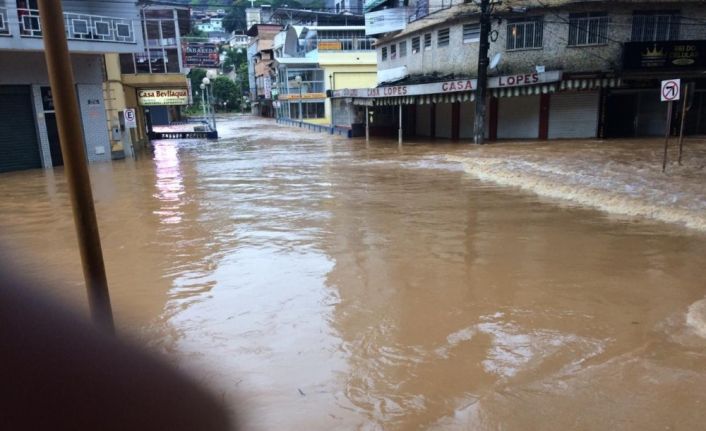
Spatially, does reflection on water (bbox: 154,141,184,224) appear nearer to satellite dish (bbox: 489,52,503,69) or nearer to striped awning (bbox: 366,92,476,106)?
striped awning (bbox: 366,92,476,106)

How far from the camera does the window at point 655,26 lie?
24.0 meters

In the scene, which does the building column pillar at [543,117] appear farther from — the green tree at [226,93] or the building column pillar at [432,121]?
the green tree at [226,93]

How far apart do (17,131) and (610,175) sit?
19.0 metres

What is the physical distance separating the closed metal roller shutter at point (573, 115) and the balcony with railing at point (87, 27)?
58.8 ft

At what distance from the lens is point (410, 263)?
7438 millimetres

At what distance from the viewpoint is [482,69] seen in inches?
914

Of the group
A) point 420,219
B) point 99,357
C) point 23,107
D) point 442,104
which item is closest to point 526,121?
point 442,104

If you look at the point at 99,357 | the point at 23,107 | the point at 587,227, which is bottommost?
the point at 587,227

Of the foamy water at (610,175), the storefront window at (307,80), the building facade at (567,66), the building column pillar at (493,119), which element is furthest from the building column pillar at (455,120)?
the storefront window at (307,80)

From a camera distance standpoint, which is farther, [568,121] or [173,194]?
[568,121]

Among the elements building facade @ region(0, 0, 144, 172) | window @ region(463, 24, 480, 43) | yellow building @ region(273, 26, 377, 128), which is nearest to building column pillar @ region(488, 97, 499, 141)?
window @ region(463, 24, 480, 43)

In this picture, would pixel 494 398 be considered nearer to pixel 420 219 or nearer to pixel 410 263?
pixel 410 263

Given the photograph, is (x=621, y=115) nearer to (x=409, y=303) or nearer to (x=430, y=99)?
(x=430, y=99)

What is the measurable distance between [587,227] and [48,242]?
8.78 metres
